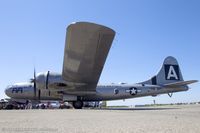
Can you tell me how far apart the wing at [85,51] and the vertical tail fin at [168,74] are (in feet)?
33.9

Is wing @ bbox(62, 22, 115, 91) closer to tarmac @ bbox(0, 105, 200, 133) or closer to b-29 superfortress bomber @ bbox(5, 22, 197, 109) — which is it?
b-29 superfortress bomber @ bbox(5, 22, 197, 109)

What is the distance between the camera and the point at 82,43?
18.2 metres

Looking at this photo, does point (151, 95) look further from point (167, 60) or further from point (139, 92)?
point (167, 60)

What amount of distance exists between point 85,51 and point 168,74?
18.7 meters

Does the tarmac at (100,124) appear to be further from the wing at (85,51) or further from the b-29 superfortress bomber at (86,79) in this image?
the b-29 superfortress bomber at (86,79)

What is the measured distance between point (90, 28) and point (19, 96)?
21.6 metres

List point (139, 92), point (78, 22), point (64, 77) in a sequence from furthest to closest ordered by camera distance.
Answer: point (139, 92)
point (64, 77)
point (78, 22)

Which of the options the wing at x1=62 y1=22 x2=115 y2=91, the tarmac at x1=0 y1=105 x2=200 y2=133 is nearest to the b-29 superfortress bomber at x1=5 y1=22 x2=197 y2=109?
the wing at x1=62 y1=22 x2=115 y2=91

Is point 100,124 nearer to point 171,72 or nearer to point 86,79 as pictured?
point 86,79

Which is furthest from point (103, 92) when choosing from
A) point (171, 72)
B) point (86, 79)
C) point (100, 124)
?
point (100, 124)

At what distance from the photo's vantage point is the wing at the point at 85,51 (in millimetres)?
16375

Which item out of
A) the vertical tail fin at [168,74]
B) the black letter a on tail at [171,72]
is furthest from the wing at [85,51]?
the black letter a on tail at [171,72]

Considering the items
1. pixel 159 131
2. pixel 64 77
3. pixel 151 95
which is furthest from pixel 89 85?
pixel 159 131

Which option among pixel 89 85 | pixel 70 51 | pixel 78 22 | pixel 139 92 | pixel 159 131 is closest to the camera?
pixel 159 131
